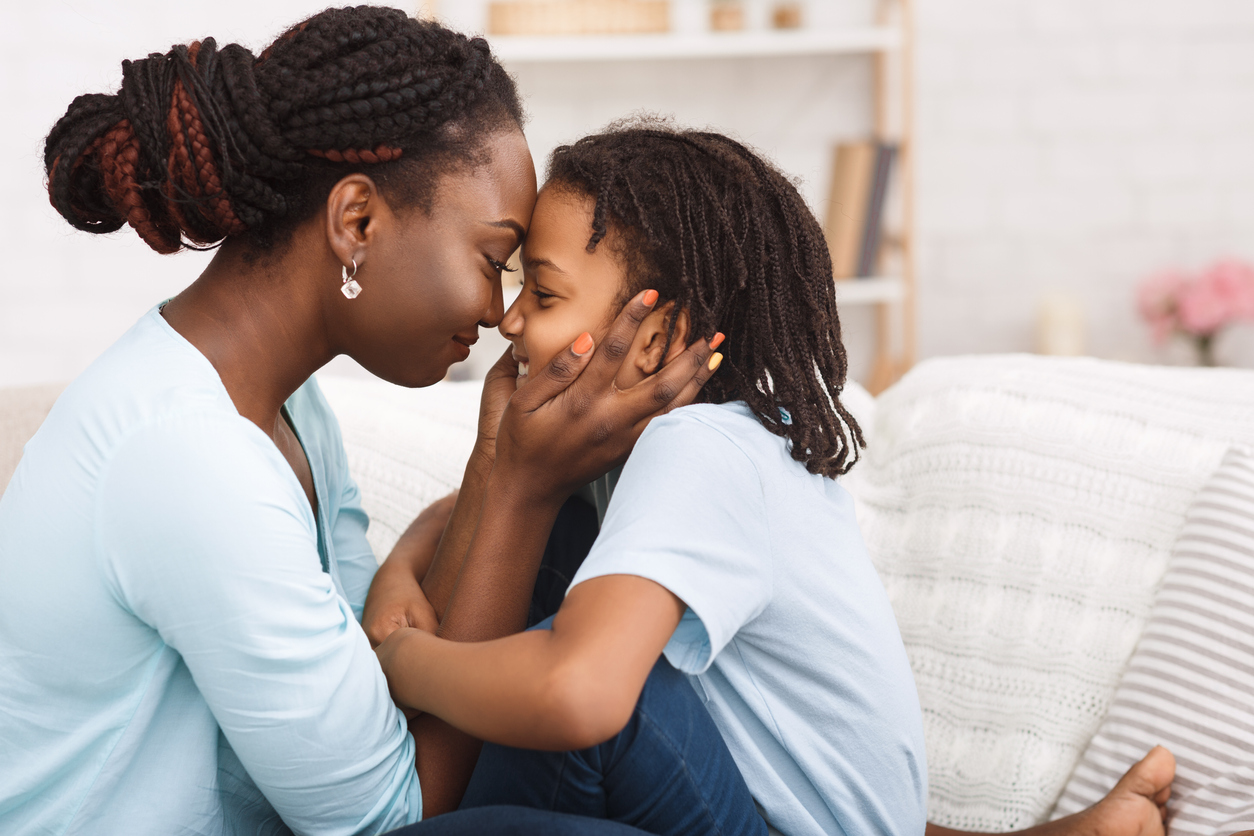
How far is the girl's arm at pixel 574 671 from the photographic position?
727 mm

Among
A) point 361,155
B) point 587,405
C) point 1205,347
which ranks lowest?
point 1205,347

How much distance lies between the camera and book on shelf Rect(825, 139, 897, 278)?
264 cm

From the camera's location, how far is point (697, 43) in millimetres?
2570

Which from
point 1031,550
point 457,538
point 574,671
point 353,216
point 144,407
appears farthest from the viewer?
point 1031,550

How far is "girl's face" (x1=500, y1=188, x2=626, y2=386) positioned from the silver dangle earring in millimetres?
190

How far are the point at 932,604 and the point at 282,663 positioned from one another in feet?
2.87

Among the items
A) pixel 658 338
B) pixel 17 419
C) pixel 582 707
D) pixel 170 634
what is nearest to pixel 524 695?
pixel 582 707

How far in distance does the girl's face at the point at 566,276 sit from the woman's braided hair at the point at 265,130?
12 centimetres

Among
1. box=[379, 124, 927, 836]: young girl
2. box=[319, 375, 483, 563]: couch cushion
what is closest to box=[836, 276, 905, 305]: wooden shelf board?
box=[319, 375, 483, 563]: couch cushion

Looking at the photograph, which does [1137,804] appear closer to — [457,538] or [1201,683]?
[1201,683]

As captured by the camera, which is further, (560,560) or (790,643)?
(560,560)

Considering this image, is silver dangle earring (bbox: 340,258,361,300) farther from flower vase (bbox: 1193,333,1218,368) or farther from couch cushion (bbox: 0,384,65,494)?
flower vase (bbox: 1193,333,1218,368)

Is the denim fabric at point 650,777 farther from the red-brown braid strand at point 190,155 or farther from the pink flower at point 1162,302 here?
the pink flower at point 1162,302

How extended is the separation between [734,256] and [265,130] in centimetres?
46
